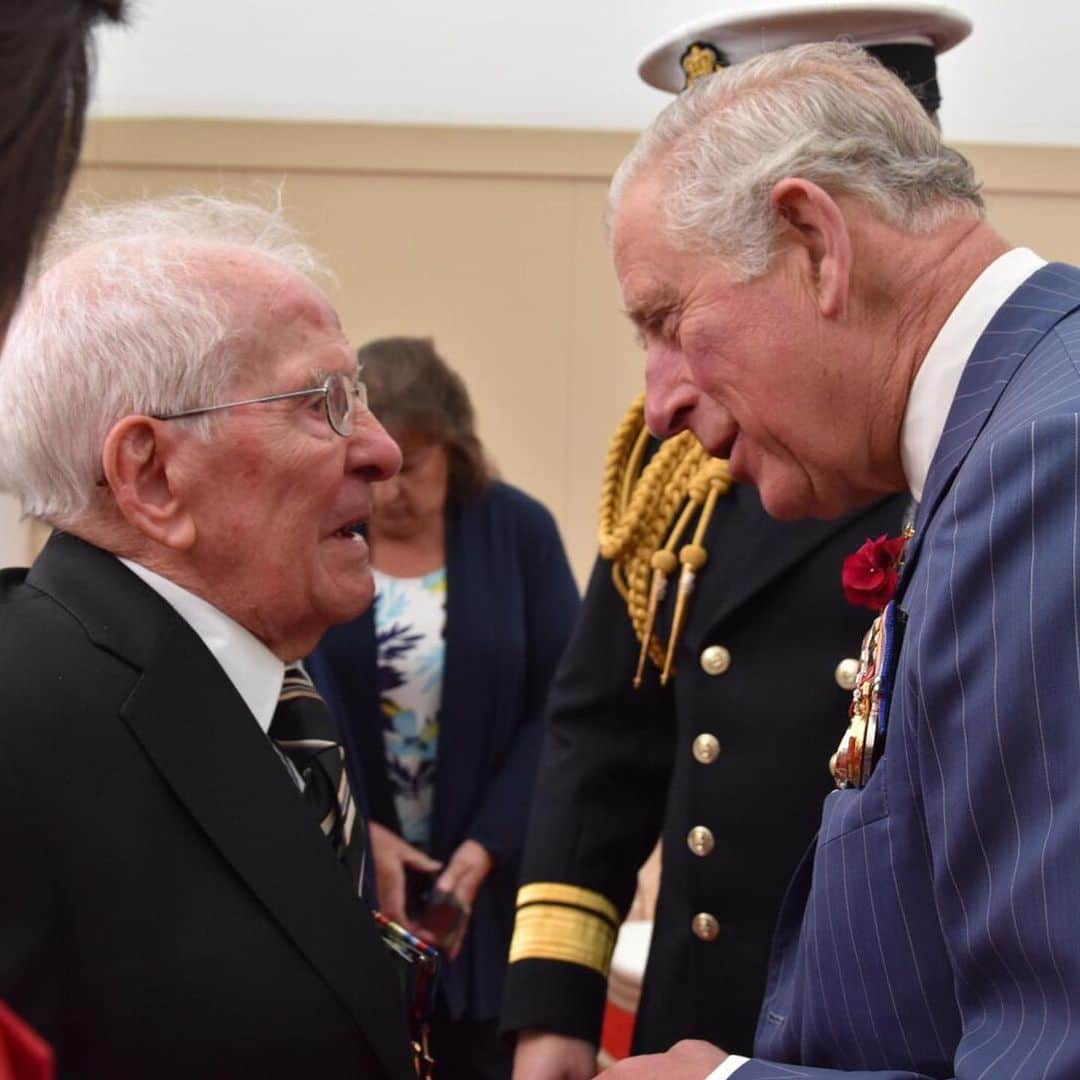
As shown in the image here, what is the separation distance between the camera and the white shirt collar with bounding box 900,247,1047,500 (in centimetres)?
159

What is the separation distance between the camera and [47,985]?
1619mm

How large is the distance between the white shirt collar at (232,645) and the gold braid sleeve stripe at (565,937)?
0.61 meters

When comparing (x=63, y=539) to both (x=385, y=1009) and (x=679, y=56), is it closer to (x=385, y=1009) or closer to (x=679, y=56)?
(x=385, y=1009)

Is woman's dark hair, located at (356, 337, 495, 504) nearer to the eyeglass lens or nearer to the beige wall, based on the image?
the eyeglass lens

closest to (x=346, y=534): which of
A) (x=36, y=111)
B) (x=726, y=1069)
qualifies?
(x=726, y=1069)

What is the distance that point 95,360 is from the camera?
190 cm

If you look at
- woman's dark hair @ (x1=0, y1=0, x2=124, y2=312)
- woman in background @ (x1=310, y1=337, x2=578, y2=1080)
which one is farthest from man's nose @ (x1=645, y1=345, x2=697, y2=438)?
woman in background @ (x1=310, y1=337, x2=578, y2=1080)

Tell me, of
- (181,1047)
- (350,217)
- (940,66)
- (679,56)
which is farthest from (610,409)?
(181,1047)

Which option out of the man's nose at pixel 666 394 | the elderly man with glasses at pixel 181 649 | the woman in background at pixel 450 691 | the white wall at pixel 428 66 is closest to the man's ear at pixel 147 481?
the elderly man with glasses at pixel 181 649

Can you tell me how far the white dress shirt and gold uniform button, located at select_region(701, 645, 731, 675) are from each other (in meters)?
0.63

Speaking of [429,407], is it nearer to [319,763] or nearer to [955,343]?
[319,763]

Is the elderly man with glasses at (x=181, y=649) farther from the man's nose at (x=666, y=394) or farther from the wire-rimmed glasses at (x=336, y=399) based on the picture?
the man's nose at (x=666, y=394)

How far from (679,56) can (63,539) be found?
106cm

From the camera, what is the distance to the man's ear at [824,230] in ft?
5.33
